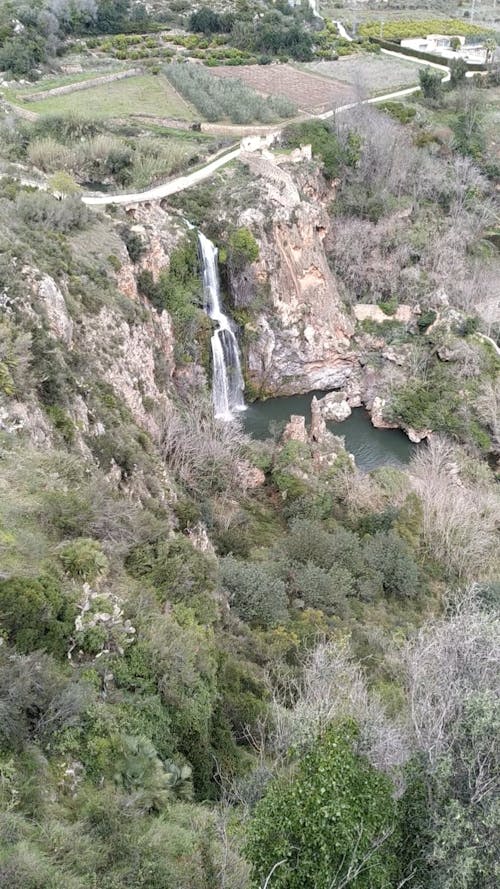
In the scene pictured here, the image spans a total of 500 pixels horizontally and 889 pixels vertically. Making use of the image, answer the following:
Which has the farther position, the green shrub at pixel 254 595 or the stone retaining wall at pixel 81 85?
the stone retaining wall at pixel 81 85

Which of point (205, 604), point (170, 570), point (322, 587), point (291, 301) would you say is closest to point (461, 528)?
point (322, 587)

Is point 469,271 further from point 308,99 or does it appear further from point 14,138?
point 14,138

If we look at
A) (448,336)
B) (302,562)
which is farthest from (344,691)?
(448,336)

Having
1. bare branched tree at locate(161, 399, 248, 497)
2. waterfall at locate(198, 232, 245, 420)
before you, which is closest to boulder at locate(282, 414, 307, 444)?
bare branched tree at locate(161, 399, 248, 497)

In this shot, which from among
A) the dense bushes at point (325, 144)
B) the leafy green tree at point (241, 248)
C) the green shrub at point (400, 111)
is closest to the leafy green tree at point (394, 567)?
the leafy green tree at point (241, 248)

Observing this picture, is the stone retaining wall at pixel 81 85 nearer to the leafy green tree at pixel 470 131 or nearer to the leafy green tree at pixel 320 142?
the leafy green tree at pixel 320 142

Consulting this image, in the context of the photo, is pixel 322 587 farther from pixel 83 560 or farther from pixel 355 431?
pixel 355 431
